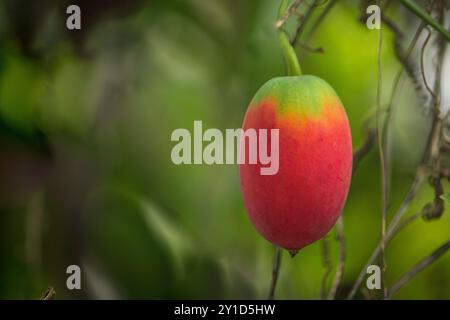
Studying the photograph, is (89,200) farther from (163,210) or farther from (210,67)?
(210,67)

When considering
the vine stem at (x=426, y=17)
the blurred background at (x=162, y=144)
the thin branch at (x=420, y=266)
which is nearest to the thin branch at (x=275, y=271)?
the blurred background at (x=162, y=144)

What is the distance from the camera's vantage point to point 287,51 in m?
1.45

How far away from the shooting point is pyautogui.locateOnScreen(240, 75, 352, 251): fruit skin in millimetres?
1331

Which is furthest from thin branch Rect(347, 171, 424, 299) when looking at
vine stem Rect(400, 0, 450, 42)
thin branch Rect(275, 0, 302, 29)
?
thin branch Rect(275, 0, 302, 29)

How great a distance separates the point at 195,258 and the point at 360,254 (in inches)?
13.9

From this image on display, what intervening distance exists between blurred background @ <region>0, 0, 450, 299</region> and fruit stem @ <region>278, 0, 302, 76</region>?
→ 2 centimetres

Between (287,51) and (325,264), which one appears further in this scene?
(325,264)

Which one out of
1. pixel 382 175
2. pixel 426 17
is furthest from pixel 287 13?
pixel 382 175

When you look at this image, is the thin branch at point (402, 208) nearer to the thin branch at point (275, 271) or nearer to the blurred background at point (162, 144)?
the blurred background at point (162, 144)

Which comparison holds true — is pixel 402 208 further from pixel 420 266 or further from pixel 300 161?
pixel 300 161

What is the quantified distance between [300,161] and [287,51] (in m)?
0.24

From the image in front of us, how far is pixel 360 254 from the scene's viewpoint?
5.09 feet
